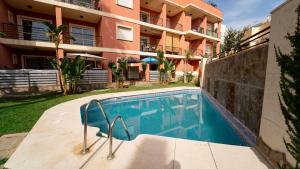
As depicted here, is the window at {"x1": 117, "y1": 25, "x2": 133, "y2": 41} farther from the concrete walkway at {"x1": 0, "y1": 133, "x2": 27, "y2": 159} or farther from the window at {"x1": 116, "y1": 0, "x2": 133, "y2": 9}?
the concrete walkway at {"x1": 0, "y1": 133, "x2": 27, "y2": 159}

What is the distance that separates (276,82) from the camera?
3.09m

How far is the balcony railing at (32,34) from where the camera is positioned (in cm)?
1214

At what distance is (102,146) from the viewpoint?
3668 mm

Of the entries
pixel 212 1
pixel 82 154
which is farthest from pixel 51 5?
pixel 212 1

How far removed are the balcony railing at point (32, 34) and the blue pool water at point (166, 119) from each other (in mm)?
7690

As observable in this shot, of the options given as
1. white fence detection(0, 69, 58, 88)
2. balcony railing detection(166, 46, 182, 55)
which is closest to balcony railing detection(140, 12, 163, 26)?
balcony railing detection(166, 46, 182, 55)

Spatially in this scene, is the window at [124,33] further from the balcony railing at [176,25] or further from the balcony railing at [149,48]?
the balcony railing at [176,25]

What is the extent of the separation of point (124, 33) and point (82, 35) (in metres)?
4.68

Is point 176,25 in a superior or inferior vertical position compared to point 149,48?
superior

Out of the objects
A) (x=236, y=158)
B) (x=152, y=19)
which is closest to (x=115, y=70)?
(x=152, y=19)

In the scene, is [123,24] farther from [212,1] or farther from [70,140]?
[212,1]

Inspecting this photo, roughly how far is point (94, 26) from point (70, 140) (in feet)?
53.2

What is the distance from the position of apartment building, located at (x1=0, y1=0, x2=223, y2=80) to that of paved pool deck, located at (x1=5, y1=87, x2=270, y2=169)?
1012cm

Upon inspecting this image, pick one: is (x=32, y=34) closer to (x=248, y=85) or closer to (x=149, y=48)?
(x=149, y=48)
